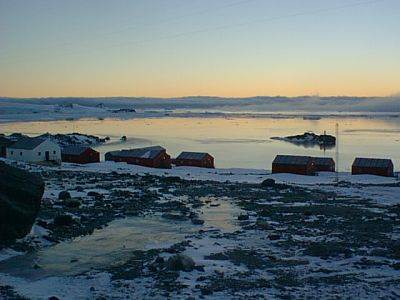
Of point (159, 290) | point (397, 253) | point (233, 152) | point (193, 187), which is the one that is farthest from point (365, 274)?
point (233, 152)

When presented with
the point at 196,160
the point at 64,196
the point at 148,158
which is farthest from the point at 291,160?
the point at 64,196

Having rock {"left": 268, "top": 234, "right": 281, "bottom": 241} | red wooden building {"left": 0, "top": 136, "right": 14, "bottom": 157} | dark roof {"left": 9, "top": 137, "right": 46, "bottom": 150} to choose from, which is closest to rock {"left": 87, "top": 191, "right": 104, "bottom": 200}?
rock {"left": 268, "top": 234, "right": 281, "bottom": 241}

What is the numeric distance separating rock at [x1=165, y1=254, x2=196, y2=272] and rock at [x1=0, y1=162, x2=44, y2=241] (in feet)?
19.7

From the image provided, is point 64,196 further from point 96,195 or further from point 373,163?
point 373,163

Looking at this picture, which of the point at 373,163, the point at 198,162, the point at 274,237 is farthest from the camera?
the point at 198,162

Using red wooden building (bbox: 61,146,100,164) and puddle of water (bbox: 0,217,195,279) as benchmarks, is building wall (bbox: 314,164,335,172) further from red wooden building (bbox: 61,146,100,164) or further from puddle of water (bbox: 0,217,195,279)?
puddle of water (bbox: 0,217,195,279)

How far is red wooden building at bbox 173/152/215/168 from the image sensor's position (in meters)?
55.8

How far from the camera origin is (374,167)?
48.5m

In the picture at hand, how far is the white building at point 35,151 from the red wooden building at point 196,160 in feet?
44.3

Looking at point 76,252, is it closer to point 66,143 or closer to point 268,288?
point 268,288

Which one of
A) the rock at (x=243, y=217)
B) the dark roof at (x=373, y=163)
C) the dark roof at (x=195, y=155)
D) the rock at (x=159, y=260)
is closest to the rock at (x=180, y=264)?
the rock at (x=159, y=260)

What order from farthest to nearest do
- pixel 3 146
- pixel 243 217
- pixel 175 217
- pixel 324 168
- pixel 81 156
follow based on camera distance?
pixel 3 146, pixel 81 156, pixel 324 168, pixel 175 217, pixel 243 217

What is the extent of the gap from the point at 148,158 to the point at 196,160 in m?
5.30

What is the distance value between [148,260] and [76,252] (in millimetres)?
2800
